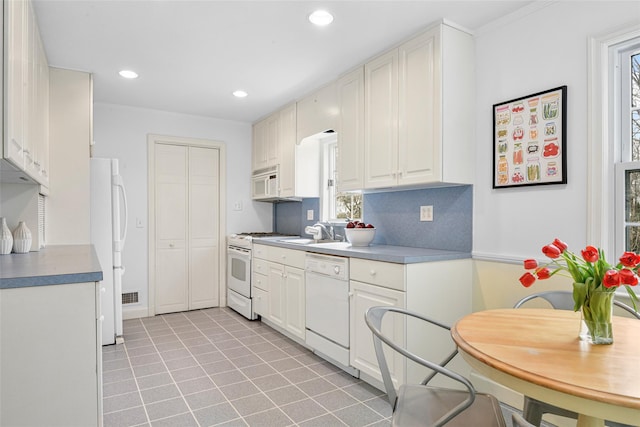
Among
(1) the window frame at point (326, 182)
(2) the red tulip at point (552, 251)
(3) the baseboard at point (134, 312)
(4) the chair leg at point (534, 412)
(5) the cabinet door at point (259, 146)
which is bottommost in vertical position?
(3) the baseboard at point (134, 312)

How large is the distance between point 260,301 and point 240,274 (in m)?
0.56

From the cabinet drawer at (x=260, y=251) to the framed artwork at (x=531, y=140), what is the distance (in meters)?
2.27

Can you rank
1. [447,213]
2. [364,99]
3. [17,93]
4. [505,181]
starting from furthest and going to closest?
[364,99] < [447,213] < [505,181] < [17,93]

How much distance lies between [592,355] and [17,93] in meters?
2.45

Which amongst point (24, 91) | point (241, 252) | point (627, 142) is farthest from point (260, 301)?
point (627, 142)

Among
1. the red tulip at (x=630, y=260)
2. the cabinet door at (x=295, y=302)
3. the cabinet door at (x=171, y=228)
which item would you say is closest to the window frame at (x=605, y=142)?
the red tulip at (x=630, y=260)

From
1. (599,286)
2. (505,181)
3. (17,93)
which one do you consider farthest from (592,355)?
(17,93)

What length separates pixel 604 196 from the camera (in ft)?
6.39

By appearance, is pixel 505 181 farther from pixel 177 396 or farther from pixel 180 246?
pixel 180 246

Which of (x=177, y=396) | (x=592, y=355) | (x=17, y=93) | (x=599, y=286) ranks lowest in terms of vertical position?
(x=177, y=396)

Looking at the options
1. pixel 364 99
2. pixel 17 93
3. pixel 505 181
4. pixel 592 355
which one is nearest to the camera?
pixel 592 355

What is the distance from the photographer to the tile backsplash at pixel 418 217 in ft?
8.59

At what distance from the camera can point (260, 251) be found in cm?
399

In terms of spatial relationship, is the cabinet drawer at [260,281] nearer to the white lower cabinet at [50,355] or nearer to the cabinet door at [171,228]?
the cabinet door at [171,228]
